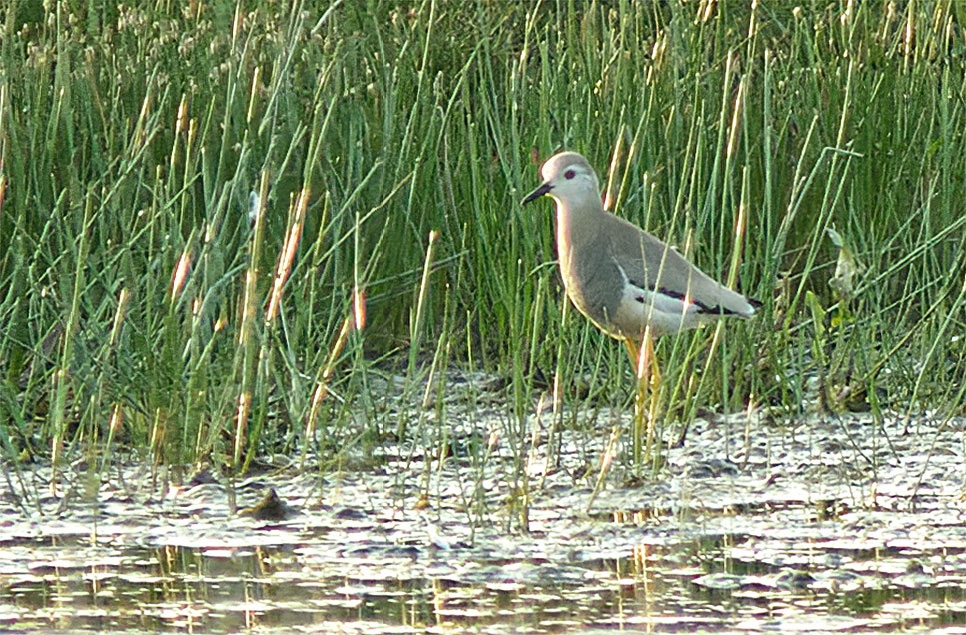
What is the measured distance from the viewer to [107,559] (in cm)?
299

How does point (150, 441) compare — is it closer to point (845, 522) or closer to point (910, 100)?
point (845, 522)

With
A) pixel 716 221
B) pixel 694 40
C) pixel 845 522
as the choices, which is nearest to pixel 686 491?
pixel 845 522

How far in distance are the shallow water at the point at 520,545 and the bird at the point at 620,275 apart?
0.29 metres

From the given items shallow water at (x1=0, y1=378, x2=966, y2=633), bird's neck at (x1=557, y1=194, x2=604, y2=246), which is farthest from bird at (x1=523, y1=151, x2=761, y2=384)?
shallow water at (x1=0, y1=378, x2=966, y2=633)

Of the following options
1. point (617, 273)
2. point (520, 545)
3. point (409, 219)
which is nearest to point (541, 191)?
point (617, 273)

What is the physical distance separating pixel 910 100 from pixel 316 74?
67.1 inches

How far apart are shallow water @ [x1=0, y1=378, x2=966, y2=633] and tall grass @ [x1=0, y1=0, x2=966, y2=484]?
139 millimetres

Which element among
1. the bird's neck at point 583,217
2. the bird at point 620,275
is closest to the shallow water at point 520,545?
the bird at point 620,275

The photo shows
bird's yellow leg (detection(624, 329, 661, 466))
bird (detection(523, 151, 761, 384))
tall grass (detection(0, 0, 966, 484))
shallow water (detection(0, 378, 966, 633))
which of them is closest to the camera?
shallow water (detection(0, 378, 966, 633))

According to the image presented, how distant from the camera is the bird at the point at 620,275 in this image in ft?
13.2

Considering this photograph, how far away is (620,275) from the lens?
13.9 ft

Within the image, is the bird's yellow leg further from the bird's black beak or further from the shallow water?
the bird's black beak

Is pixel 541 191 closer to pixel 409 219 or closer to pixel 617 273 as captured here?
pixel 617 273

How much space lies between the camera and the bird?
13.2 feet
